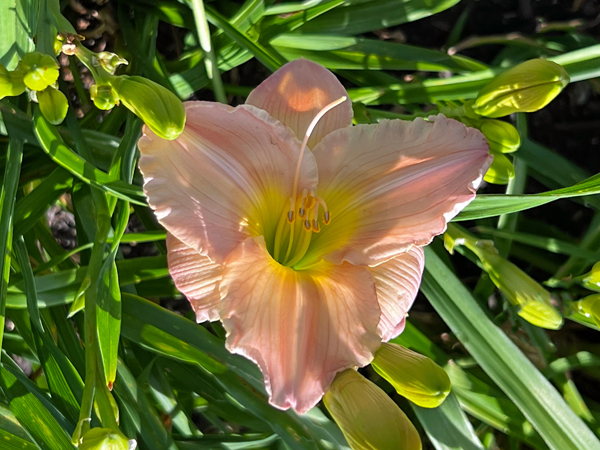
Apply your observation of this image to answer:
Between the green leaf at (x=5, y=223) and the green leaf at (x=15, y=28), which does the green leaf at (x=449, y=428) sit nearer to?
the green leaf at (x=5, y=223)

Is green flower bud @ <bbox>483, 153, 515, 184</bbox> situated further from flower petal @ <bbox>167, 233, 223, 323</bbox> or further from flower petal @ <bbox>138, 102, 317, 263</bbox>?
flower petal @ <bbox>167, 233, 223, 323</bbox>

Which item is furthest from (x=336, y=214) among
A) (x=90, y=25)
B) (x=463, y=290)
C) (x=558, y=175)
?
(x=90, y=25)

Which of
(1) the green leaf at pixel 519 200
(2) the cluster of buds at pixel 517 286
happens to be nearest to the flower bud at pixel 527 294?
(2) the cluster of buds at pixel 517 286

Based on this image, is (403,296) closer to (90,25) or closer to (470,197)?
(470,197)

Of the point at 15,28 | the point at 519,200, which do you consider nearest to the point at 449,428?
the point at 519,200

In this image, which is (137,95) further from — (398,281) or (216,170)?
(398,281)
